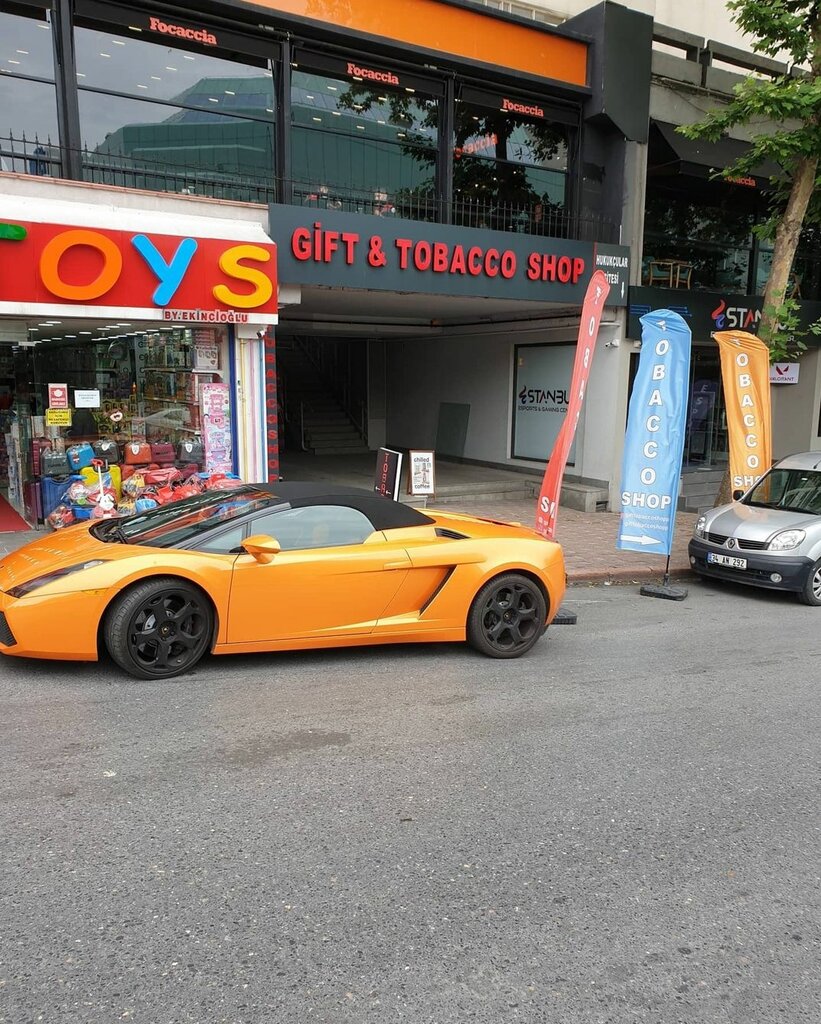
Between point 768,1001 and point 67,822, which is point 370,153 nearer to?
point 67,822

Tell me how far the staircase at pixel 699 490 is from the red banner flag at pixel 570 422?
7.85 m

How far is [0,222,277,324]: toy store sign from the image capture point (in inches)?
359

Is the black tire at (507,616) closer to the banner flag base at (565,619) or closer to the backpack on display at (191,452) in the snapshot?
the banner flag base at (565,619)

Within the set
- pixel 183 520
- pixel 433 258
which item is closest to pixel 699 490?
pixel 433 258

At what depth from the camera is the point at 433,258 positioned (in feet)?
39.6

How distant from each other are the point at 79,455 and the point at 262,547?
20.2ft

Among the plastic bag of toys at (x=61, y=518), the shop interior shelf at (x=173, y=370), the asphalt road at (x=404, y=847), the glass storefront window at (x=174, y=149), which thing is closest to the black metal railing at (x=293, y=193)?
the glass storefront window at (x=174, y=149)

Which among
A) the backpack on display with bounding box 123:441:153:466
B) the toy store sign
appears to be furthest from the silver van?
the backpack on display with bounding box 123:441:153:466

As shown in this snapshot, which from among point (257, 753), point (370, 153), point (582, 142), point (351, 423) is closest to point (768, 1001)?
point (257, 753)

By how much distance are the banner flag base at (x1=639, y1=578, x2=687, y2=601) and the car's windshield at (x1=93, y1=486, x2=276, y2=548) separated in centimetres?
476

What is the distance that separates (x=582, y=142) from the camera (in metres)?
13.7

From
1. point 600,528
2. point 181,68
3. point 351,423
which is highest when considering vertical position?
point 181,68

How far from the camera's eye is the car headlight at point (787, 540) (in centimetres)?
874

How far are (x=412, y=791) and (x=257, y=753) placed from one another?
91cm
